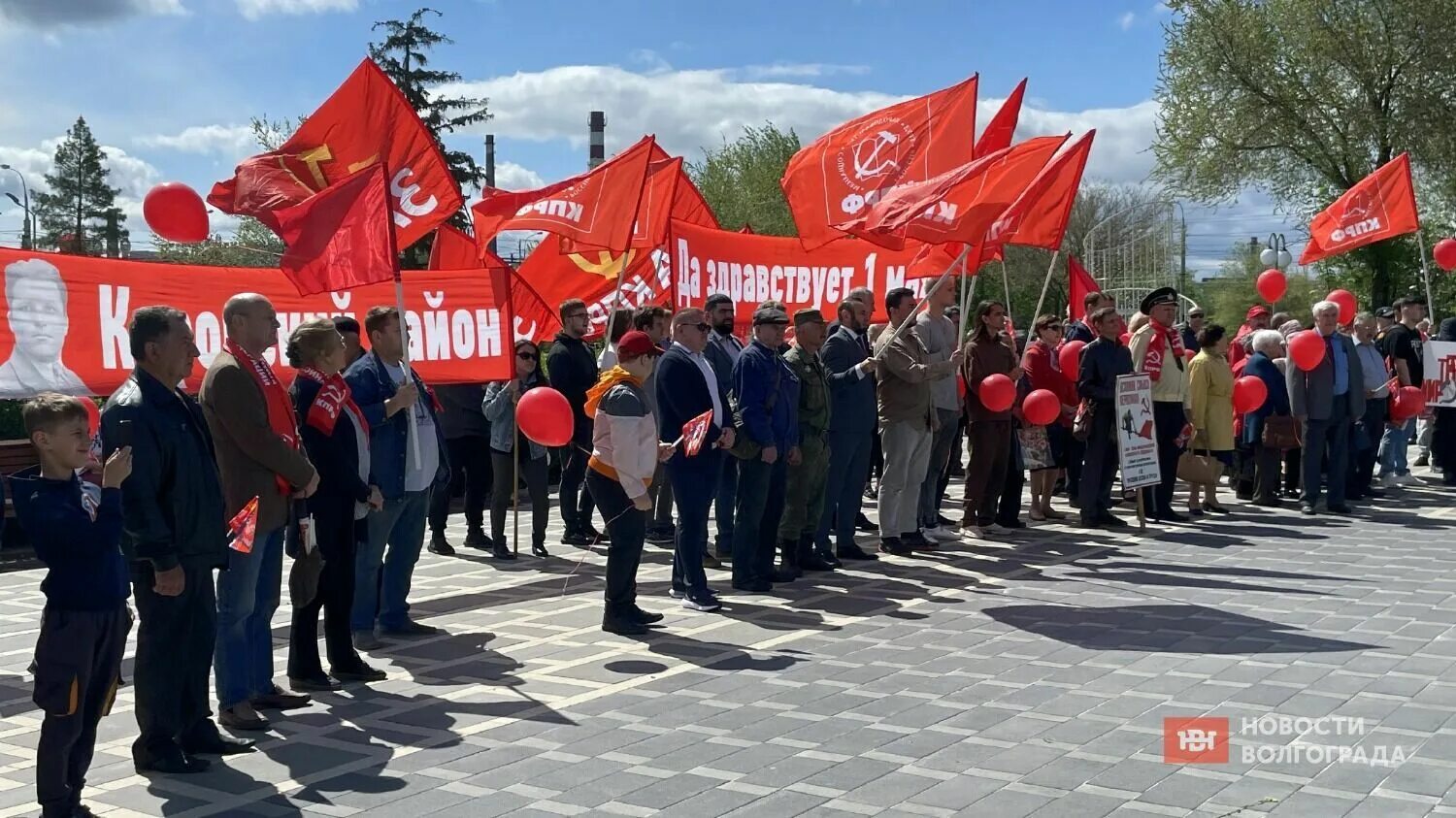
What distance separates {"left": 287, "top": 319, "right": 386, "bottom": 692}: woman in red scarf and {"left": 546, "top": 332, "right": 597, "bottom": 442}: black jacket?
4.41m

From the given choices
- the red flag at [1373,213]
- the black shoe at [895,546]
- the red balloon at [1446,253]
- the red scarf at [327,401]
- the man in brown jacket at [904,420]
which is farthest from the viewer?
the red balloon at [1446,253]

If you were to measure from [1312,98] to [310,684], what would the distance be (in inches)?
1224

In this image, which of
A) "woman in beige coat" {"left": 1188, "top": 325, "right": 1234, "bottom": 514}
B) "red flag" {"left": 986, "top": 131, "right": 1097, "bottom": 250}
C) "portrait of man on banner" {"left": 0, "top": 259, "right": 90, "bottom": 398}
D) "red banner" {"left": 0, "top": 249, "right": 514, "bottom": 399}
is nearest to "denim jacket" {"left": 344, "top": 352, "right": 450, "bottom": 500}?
"red banner" {"left": 0, "top": 249, "right": 514, "bottom": 399}

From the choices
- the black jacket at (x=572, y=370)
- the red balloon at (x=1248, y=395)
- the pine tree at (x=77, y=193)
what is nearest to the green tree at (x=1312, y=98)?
the red balloon at (x=1248, y=395)

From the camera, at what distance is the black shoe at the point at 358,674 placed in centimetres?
768

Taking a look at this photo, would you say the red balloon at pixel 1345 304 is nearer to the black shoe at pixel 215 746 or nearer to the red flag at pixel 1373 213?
the red flag at pixel 1373 213

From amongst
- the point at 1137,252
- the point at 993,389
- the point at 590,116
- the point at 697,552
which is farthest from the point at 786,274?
the point at 1137,252

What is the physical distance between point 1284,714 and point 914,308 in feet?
17.4

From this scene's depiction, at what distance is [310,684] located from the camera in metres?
7.50

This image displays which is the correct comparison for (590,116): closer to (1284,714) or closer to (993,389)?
(993,389)

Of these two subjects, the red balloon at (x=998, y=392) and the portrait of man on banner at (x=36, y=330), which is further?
the red balloon at (x=998, y=392)

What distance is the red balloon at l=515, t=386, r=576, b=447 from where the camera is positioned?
9.85 m

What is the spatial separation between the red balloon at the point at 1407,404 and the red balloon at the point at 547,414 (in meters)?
10.6

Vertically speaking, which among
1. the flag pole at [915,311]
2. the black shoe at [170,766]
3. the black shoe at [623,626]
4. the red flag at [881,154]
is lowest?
the black shoe at [170,766]
